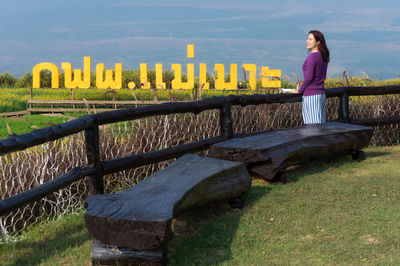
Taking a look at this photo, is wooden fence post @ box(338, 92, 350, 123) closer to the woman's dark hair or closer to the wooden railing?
the wooden railing

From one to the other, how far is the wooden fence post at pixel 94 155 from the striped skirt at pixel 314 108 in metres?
3.35

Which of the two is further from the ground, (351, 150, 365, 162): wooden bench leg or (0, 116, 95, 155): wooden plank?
(0, 116, 95, 155): wooden plank

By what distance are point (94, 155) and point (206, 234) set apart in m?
1.44

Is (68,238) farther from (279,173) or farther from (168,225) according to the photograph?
(279,173)

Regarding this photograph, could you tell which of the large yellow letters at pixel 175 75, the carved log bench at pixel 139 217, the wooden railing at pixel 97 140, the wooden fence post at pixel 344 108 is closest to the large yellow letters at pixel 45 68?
the large yellow letters at pixel 175 75

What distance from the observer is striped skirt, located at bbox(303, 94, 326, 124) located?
23.4ft

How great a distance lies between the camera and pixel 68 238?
14.8ft

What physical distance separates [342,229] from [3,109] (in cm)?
1679

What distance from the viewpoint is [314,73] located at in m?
6.96

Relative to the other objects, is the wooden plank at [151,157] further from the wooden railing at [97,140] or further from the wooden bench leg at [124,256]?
the wooden bench leg at [124,256]

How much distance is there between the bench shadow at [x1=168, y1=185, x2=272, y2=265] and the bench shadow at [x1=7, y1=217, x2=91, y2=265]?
861 millimetres

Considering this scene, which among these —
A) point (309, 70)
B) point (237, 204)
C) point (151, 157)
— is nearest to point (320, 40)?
point (309, 70)

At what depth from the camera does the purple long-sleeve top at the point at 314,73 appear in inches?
270

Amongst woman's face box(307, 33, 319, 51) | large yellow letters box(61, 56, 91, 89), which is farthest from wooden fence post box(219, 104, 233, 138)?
large yellow letters box(61, 56, 91, 89)
